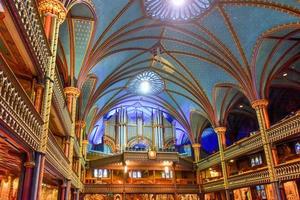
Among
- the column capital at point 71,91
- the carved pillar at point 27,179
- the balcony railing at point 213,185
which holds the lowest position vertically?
the carved pillar at point 27,179

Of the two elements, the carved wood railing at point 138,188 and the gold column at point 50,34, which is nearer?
the gold column at point 50,34

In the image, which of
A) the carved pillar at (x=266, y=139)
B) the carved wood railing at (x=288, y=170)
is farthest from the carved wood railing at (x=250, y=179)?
the carved wood railing at (x=288, y=170)

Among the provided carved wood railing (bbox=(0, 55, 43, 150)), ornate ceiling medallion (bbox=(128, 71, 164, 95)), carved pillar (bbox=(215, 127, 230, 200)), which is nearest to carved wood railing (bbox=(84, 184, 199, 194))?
carved pillar (bbox=(215, 127, 230, 200))

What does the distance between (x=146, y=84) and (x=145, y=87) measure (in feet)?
1.82

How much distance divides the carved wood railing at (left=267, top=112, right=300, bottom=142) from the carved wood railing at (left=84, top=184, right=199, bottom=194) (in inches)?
431

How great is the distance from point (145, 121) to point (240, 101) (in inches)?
404

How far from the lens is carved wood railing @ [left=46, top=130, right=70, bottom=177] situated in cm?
852

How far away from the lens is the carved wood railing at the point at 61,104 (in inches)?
373

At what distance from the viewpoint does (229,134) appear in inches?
1093

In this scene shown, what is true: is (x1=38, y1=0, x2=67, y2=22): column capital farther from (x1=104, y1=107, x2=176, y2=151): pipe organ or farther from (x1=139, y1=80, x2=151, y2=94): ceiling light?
(x1=104, y1=107, x2=176, y2=151): pipe organ

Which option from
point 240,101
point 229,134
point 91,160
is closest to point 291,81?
point 240,101

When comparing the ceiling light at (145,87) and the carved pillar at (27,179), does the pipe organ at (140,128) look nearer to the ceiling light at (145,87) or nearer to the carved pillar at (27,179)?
the ceiling light at (145,87)

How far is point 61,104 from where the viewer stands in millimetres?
10547

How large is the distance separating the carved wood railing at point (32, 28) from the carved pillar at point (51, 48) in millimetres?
291
